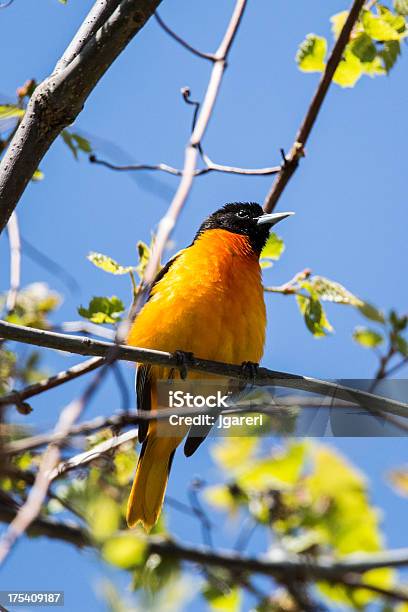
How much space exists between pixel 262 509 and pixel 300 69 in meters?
2.62

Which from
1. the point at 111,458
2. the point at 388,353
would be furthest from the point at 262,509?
the point at 111,458

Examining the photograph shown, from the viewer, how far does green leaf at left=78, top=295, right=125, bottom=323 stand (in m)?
3.96

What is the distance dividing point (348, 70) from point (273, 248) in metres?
1.06

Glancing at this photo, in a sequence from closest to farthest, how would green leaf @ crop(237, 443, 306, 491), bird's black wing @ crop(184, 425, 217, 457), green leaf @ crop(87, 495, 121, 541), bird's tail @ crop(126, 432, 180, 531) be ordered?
green leaf @ crop(87, 495, 121, 541) < green leaf @ crop(237, 443, 306, 491) < bird's tail @ crop(126, 432, 180, 531) < bird's black wing @ crop(184, 425, 217, 457)

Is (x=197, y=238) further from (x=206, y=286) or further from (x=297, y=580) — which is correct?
(x=297, y=580)

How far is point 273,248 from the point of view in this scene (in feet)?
15.5

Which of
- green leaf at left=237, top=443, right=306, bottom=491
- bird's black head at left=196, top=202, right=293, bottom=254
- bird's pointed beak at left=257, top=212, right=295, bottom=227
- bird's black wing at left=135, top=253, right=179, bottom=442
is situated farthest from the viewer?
bird's black head at left=196, top=202, right=293, bottom=254

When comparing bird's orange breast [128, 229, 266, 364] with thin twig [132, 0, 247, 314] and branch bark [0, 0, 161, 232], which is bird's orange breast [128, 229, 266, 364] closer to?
thin twig [132, 0, 247, 314]

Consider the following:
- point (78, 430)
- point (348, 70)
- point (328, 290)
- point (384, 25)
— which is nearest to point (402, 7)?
point (384, 25)

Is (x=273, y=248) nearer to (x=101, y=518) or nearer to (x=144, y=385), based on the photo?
(x=144, y=385)

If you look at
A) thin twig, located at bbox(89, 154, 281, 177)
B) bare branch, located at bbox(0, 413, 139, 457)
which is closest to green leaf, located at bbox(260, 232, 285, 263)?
thin twig, located at bbox(89, 154, 281, 177)

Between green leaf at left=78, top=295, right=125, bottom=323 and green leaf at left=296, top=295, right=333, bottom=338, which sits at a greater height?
green leaf at left=296, top=295, right=333, bottom=338

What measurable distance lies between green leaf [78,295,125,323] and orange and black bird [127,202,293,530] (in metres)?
0.71

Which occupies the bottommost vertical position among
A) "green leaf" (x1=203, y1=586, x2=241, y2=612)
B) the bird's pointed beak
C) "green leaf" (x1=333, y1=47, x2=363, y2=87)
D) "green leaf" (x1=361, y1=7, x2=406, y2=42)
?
"green leaf" (x1=203, y1=586, x2=241, y2=612)
